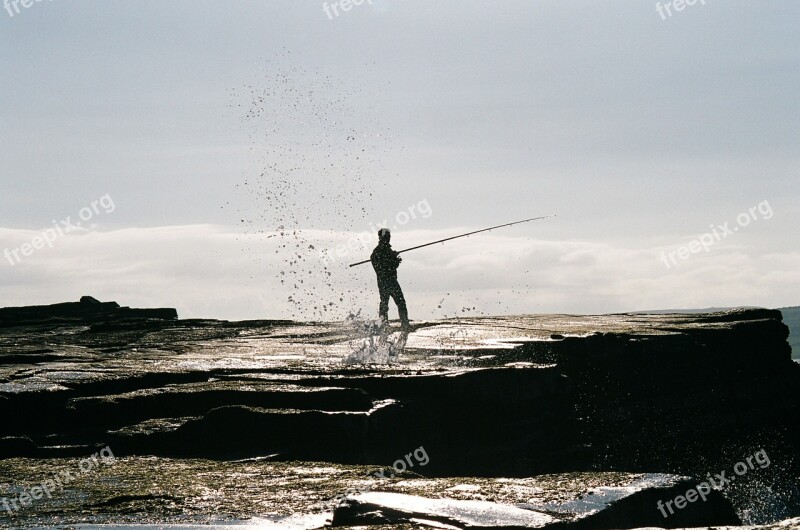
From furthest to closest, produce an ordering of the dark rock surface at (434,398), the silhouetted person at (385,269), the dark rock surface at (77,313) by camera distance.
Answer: the dark rock surface at (77,313)
the silhouetted person at (385,269)
the dark rock surface at (434,398)

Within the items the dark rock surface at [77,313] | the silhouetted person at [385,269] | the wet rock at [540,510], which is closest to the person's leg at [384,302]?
the silhouetted person at [385,269]

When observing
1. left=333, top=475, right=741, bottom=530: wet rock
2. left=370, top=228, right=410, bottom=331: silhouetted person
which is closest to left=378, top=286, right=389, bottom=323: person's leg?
left=370, top=228, right=410, bottom=331: silhouetted person

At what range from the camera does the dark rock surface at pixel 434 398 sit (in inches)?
340

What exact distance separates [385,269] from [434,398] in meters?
6.36

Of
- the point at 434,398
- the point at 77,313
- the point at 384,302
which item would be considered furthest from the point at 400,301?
the point at 77,313

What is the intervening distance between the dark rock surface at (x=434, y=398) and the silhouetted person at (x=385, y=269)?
0.80 meters

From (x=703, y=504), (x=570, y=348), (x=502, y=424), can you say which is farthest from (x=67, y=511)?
(x=570, y=348)

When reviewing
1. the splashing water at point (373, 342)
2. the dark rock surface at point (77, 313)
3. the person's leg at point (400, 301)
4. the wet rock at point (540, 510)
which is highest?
the dark rock surface at point (77, 313)

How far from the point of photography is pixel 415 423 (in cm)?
1001

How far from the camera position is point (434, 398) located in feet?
34.5

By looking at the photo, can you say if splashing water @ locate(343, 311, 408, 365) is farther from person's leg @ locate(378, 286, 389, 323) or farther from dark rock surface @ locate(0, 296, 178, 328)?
dark rock surface @ locate(0, 296, 178, 328)

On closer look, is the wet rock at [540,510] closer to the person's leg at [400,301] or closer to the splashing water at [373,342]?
the splashing water at [373,342]

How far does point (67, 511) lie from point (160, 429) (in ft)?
11.0

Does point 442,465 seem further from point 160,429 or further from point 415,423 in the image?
point 160,429
